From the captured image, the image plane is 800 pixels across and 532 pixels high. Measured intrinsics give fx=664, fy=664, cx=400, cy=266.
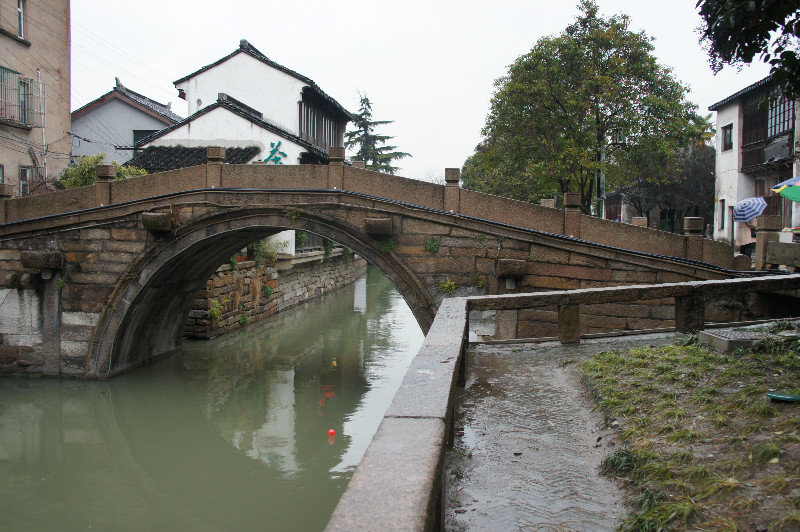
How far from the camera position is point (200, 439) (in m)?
9.46

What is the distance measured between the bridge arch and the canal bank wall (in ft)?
4.15

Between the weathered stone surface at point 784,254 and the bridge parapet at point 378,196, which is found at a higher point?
the bridge parapet at point 378,196

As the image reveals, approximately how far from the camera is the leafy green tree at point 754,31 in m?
3.46

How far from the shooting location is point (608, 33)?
1638 cm

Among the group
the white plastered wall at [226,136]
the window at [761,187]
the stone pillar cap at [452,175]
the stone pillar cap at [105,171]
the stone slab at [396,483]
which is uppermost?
the white plastered wall at [226,136]

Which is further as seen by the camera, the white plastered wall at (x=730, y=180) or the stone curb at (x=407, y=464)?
the white plastered wall at (x=730, y=180)

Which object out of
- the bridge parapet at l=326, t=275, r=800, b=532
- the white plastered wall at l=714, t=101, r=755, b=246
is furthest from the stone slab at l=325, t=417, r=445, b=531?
the white plastered wall at l=714, t=101, r=755, b=246

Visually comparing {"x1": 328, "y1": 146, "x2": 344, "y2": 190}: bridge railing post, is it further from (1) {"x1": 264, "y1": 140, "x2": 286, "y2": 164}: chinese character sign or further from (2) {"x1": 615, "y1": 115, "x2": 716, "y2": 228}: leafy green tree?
(2) {"x1": 615, "y1": 115, "x2": 716, "y2": 228}: leafy green tree

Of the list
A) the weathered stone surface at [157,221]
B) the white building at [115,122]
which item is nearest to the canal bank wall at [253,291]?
the weathered stone surface at [157,221]

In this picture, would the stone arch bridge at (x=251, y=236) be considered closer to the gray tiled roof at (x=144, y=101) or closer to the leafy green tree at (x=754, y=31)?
the leafy green tree at (x=754, y=31)

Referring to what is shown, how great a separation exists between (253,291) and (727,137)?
17.7 m

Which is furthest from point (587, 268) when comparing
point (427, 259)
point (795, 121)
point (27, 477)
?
point (795, 121)

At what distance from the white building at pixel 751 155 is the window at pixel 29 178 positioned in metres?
19.0

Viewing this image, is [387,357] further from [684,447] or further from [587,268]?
[684,447]
